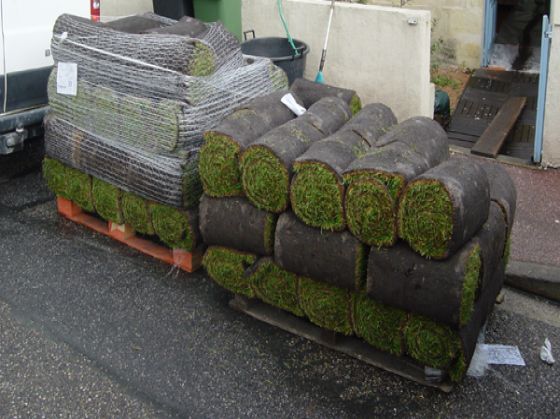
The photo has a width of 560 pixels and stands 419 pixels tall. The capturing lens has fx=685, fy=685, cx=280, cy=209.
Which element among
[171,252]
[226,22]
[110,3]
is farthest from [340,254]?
[110,3]

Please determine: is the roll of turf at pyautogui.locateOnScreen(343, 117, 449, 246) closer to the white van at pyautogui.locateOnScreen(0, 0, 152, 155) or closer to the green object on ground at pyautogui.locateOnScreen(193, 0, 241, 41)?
the white van at pyautogui.locateOnScreen(0, 0, 152, 155)

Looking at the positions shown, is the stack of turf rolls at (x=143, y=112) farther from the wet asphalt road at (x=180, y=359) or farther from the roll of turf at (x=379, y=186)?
the roll of turf at (x=379, y=186)

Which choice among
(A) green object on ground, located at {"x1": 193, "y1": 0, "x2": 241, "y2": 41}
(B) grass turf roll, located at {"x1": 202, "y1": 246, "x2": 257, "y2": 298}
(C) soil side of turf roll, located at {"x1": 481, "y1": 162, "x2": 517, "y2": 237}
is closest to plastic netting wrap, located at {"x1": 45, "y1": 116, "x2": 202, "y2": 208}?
(B) grass turf roll, located at {"x1": 202, "y1": 246, "x2": 257, "y2": 298}

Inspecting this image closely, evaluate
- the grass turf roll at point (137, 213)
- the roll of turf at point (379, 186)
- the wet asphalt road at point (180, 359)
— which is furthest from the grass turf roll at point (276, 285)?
the grass turf roll at point (137, 213)

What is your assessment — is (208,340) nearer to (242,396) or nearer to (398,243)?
(242,396)

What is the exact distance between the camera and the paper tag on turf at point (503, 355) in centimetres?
398

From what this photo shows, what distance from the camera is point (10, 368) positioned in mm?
3906

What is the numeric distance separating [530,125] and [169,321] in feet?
16.6

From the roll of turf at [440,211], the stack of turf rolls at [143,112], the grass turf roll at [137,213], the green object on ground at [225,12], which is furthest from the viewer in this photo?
the green object on ground at [225,12]

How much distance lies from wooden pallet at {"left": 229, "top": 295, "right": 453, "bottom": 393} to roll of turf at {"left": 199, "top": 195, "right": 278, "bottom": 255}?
434 millimetres

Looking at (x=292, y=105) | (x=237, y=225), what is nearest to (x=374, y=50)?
(x=292, y=105)

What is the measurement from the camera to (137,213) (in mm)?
4875

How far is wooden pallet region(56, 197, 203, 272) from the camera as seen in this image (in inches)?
191

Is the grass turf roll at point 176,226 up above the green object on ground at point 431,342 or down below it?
above
